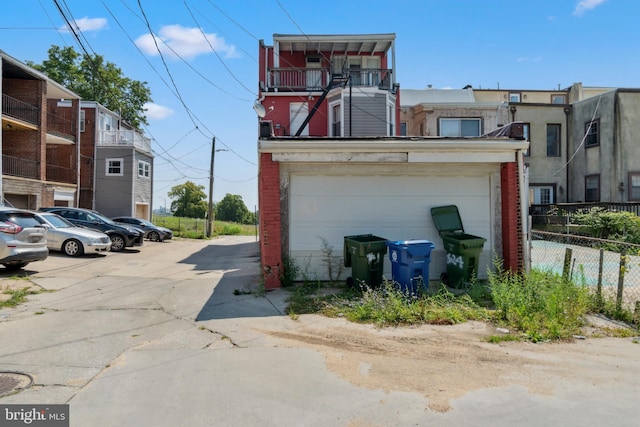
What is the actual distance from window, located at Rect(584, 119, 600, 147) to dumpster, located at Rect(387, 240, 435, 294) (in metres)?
19.6

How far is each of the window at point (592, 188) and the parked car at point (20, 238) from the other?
80.3 feet

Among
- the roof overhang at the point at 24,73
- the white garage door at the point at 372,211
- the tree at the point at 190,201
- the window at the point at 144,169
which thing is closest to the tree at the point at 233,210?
the tree at the point at 190,201

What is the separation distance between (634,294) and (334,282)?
18.1 ft

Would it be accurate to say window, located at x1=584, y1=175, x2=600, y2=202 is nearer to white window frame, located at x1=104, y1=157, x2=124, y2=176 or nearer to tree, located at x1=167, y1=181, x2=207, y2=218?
white window frame, located at x1=104, y1=157, x2=124, y2=176

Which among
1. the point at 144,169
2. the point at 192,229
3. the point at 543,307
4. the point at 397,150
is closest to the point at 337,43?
the point at 397,150

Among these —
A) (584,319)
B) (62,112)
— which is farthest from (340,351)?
(62,112)

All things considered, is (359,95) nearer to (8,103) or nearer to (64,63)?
(8,103)

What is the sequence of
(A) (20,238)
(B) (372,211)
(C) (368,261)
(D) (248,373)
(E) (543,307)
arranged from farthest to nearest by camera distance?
1. (A) (20,238)
2. (B) (372,211)
3. (C) (368,261)
4. (E) (543,307)
5. (D) (248,373)

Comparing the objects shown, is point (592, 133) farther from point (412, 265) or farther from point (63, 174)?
point (63, 174)

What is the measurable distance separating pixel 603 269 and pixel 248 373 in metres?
9.39

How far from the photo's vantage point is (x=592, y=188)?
2209cm

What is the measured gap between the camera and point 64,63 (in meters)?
37.8

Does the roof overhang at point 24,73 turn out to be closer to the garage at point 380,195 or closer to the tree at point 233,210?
the garage at point 380,195

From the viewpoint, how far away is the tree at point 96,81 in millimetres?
37500
